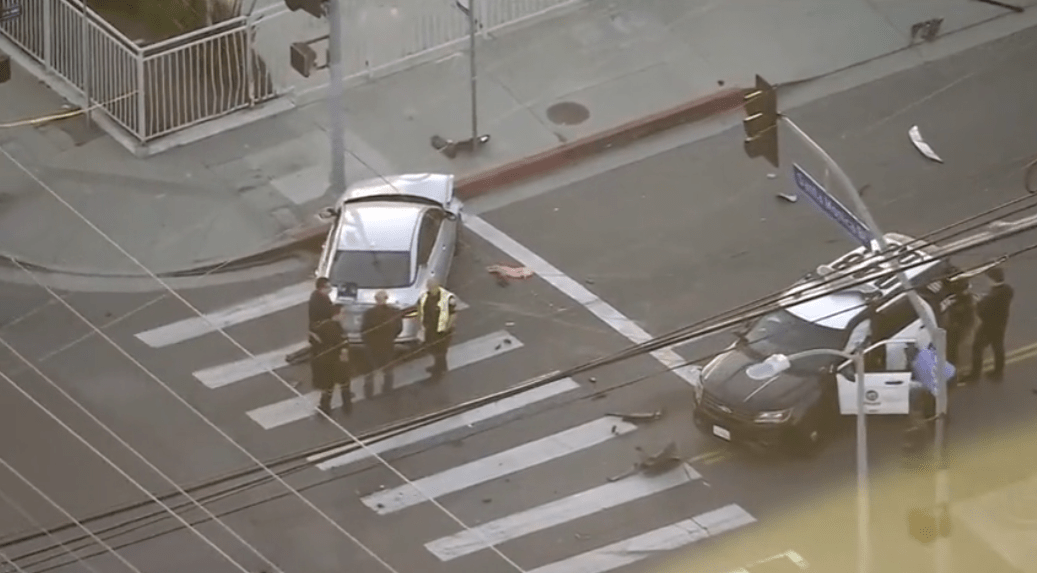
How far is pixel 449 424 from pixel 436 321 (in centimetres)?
118

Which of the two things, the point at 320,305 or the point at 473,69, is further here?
the point at 473,69

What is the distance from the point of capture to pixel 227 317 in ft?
92.1

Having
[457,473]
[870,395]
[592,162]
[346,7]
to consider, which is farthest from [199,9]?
[870,395]

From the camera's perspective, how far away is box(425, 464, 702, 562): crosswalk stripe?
24.6 meters

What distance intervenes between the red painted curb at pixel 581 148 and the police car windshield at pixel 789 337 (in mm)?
4984

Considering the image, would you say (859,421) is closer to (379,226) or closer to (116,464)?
(379,226)

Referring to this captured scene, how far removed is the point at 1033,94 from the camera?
1235 inches

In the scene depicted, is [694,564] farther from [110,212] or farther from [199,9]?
[199,9]

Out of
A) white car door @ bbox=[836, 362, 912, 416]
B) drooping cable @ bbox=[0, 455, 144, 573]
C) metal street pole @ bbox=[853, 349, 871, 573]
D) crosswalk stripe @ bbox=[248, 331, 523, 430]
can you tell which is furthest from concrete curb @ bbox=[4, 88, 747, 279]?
metal street pole @ bbox=[853, 349, 871, 573]

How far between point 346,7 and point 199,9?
6.96 feet

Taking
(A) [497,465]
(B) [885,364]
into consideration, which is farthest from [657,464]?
(B) [885,364]

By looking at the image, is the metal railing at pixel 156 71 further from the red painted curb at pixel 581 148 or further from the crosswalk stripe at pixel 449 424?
the crosswalk stripe at pixel 449 424

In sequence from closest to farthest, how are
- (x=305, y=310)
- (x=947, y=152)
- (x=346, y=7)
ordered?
(x=305, y=310), (x=947, y=152), (x=346, y=7)

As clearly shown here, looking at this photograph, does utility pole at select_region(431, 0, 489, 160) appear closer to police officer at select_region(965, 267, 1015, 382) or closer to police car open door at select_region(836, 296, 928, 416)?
police car open door at select_region(836, 296, 928, 416)
